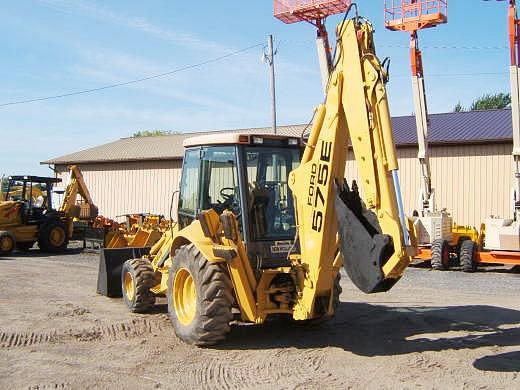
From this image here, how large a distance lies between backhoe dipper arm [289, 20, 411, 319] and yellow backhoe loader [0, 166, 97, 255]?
14.4 metres

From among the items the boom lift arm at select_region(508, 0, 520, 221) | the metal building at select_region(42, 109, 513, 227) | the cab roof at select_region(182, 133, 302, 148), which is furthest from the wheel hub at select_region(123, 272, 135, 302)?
the metal building at select_region(42, 109, 513, 227)

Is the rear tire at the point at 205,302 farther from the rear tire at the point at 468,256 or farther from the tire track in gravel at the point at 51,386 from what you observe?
the rear tire at the point at 468,256

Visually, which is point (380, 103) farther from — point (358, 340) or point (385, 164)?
point (358, 340)

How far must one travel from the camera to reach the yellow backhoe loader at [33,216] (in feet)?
63.9

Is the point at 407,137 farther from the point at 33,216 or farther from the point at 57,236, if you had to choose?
the point at 33,216

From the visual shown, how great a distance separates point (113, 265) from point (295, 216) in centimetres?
449

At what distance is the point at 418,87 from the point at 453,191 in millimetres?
4765

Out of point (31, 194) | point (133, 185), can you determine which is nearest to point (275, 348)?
point (31, 194)

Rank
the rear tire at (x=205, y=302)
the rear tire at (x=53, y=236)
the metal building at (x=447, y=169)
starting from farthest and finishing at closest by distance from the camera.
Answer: the rear tire at (x=53, y=236), the metal building at (x=447, y=169), the rear tire at (x=205, y=302)

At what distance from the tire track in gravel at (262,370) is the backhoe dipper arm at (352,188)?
51 cm

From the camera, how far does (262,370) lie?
21.0ft

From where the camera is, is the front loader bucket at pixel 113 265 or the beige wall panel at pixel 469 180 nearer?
the front loader bucket at pixel 113 265

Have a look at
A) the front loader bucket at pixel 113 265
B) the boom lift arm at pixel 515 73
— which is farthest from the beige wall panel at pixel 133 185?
the front loader bucket at pixel 113 265

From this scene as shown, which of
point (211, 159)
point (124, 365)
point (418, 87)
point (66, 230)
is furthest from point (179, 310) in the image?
point (66, 230)
